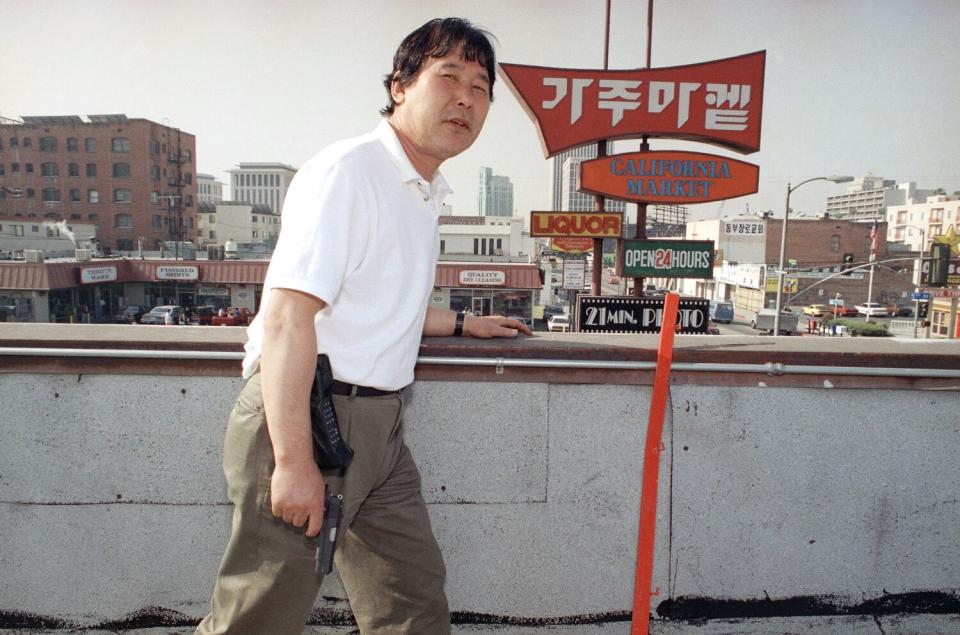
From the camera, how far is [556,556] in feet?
8.20

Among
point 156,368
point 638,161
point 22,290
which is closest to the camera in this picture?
point 156,368

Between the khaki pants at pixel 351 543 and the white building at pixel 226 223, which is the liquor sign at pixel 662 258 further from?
the white building at pixel 226 223

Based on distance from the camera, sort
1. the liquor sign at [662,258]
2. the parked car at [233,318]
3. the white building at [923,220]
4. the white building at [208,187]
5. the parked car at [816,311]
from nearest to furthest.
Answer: the liquor sign at [662,258], the parked car at [233,318], the parked car at [816,311], the white building at [923,220], the white building at [208,187]

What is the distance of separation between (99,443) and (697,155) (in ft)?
52.8

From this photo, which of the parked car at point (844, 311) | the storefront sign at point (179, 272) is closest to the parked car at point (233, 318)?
the storefront sign at point (179, 272)

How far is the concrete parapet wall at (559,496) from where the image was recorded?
239 cm

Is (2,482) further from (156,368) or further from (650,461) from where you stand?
(650,461)

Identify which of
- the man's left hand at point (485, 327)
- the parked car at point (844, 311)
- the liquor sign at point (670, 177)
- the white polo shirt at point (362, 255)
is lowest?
the parked car at point (844, 311)

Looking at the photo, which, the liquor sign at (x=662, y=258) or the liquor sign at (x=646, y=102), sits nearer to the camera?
the liquor sign at (x=646, y=102)

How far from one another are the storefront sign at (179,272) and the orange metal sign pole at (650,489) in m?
39.2

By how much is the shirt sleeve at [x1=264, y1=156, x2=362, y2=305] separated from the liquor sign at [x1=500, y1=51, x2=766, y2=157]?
48.8ft

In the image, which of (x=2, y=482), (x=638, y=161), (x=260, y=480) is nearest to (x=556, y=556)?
(x=260, y=480)

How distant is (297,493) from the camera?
1.53 m

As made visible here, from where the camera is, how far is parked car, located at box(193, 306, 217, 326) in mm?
35281
